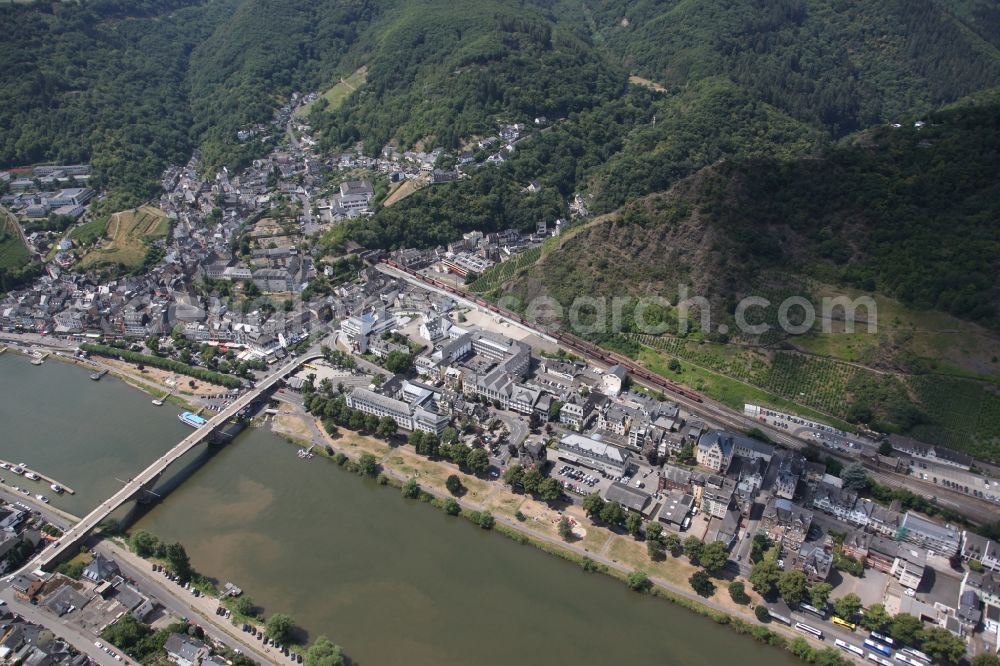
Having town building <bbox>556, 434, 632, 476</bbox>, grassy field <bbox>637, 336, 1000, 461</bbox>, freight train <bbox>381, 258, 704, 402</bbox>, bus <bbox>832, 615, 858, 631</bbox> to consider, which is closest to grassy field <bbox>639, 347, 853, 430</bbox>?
grassy field <bbox>637, 336, 1000, 461</bbox>

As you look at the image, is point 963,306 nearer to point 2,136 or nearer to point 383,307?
point 383,307

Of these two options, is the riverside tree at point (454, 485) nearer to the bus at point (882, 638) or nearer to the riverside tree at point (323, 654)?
the riverside tree at point (323, 654)

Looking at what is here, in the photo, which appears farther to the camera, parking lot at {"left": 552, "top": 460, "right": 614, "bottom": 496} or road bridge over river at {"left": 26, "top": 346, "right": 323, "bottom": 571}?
parking lot at {"left": 552, "top": 460, "right": 614, "bottom": 496}

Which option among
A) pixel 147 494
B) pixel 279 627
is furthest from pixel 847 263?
pixel 147 494

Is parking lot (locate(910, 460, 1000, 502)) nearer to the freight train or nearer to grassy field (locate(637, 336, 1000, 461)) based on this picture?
grassy field (locate(637, 336, 1000, 461))

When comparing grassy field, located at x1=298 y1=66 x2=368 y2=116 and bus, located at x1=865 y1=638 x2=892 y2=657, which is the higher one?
grassy field, located at x1=298 y1=66 x2=368 y2=116

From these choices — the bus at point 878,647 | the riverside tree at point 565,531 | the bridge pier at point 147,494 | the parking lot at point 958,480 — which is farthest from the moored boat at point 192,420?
the parking lot at point 958,480
